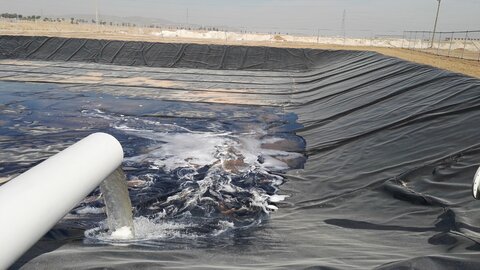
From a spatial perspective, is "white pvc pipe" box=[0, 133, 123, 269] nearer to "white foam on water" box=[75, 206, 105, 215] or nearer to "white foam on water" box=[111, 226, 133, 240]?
"white foam on water" box=[111, 226, 133, 240]

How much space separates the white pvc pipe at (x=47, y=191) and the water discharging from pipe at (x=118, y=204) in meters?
0.21

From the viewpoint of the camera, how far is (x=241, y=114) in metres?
11.0

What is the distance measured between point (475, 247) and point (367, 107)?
6.19m

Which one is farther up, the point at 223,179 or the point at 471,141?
the point at 471,141

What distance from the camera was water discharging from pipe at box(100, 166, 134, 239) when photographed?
112 inches

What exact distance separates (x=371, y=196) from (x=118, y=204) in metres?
2.95

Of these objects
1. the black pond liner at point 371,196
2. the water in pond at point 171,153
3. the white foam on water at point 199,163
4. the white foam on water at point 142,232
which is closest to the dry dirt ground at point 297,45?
the black pond liner at point 371,196

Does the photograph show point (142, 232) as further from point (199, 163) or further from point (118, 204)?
point (199, 163)

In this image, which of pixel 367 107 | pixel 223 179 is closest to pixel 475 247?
pixel 223 179

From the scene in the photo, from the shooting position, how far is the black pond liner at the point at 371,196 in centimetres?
264

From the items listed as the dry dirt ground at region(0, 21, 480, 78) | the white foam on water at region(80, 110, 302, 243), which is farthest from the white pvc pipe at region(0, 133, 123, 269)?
the dry dirt ground at region(0, 21, 480, 78)

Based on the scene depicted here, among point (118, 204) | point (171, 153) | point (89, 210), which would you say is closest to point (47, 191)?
point (118, 204)

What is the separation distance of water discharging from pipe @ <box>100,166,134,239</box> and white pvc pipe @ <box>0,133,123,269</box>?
0.21 meters

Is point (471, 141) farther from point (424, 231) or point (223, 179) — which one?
point (223, 179)
